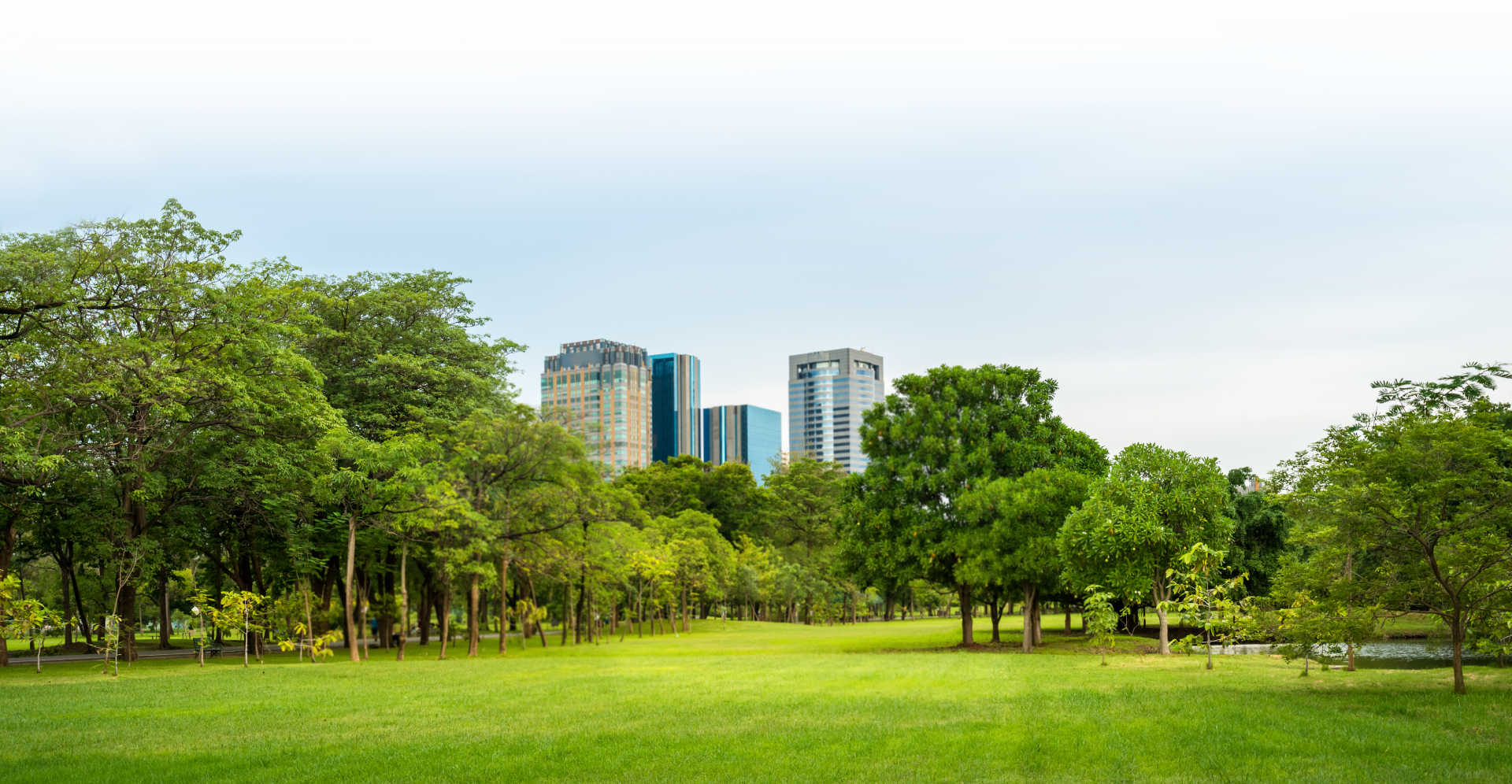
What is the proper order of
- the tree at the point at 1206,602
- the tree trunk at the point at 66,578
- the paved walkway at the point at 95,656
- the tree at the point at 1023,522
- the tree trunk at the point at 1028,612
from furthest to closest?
the tree trunk at the point at 66,578 → the tree trunk at the point at 1028,612 → the paved walkway at the point at 95,656 → the tree at the point at 1023,522 → the tree at the point at 1206,602

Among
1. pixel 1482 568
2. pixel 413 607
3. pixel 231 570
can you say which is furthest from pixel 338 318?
pixel 413 607

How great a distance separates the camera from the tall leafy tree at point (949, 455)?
35938mm

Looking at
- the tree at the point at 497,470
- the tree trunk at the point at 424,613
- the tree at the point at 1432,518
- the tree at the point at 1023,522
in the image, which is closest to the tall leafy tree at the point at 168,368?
the tree at the point at 497,470

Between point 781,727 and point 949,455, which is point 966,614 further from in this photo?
point 781,727

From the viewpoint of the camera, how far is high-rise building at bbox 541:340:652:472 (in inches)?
6786

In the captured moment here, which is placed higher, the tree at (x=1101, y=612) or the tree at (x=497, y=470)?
the tree at (x=497, y=470)

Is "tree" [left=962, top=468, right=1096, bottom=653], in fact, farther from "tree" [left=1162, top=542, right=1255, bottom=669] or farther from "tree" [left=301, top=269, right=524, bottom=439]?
"tree" [left=301, top=269, right=524, bottom=439]

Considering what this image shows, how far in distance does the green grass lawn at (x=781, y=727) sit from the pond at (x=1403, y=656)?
79.0 inches

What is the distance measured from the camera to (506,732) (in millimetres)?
13375

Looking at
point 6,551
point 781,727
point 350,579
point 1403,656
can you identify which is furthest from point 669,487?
point 781,727

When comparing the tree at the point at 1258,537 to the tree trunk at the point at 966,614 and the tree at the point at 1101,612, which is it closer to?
the tree trunk at the point at 966,614

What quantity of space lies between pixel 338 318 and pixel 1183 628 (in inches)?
1473

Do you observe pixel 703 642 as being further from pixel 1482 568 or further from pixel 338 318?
pixel 1482 568

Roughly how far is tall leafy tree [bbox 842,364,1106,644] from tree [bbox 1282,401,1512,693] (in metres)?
19.2
